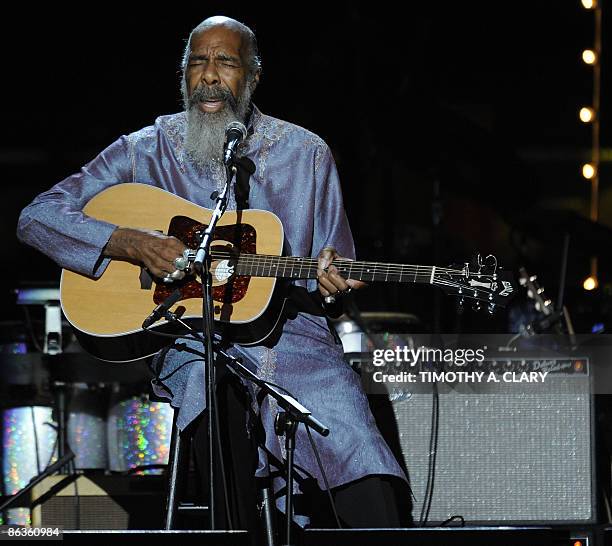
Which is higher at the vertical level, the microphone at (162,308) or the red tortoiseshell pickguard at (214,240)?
the red tortoiseshell pickguard at (214,240)

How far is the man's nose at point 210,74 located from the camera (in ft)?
11.8

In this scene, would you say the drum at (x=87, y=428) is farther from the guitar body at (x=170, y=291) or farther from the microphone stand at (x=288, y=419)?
the microphone stand at (x=288, y=419)

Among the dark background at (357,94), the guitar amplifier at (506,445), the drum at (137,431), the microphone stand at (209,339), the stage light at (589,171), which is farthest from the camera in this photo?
the dark background at (357,94)

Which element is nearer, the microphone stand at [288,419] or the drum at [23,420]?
the microphone stand at [288,419]

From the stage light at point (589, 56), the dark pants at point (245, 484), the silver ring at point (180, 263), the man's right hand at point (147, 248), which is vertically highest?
the stage light at point (589, 56)

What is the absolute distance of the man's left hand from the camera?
10.8 ft

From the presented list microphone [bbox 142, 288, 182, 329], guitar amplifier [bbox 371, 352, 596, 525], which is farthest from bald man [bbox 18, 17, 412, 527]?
guitar amplifier [bbox 371, 352, 596, 525]

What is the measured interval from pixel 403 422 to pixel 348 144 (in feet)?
11.1

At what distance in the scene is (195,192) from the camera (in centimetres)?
359

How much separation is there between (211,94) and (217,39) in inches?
7.8

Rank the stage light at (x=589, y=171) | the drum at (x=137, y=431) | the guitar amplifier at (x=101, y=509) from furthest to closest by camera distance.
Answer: the stage light at (x=589, y=171), the drum at (x=137, y=431), the guitar amplifier at (x=101, y=509)

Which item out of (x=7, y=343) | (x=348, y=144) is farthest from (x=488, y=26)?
(x=7, y=343)

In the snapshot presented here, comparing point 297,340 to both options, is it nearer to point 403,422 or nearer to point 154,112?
point 403,422

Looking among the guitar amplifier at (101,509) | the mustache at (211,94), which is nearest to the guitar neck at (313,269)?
the mustache at (211,94)
